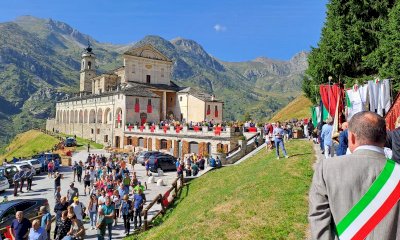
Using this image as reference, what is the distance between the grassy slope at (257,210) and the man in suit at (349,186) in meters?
6.32

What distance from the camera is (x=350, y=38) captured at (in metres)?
23.2

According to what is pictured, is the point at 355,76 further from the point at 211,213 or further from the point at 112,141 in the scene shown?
the point at 112,141

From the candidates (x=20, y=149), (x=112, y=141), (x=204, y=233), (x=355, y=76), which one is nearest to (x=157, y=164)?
(x=355, y=76)

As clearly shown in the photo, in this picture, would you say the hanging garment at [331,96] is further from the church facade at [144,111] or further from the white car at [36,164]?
the white car at [36,164]

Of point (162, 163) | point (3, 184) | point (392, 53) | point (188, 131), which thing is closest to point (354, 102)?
point (392, 53)

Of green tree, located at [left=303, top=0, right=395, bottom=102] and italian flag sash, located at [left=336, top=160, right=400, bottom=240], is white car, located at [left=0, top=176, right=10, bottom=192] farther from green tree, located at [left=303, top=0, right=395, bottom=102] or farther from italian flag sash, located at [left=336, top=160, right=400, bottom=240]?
italian flag sash, located at [left=336, top=160, right=400, bottom=240]

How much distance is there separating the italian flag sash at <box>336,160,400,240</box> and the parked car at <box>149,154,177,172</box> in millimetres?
27712

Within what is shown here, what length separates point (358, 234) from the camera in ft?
9.27

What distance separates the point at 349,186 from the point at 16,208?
15.7 m

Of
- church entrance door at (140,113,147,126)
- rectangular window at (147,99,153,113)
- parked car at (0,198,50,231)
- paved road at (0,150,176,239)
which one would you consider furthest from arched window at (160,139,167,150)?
parked car at (0,198,50,231)

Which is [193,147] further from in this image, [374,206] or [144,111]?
[374,206]

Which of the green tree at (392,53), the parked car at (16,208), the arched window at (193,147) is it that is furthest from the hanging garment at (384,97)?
the arched window at (193,147)

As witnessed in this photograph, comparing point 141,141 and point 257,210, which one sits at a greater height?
point 141,141

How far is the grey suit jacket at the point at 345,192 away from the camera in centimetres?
287
